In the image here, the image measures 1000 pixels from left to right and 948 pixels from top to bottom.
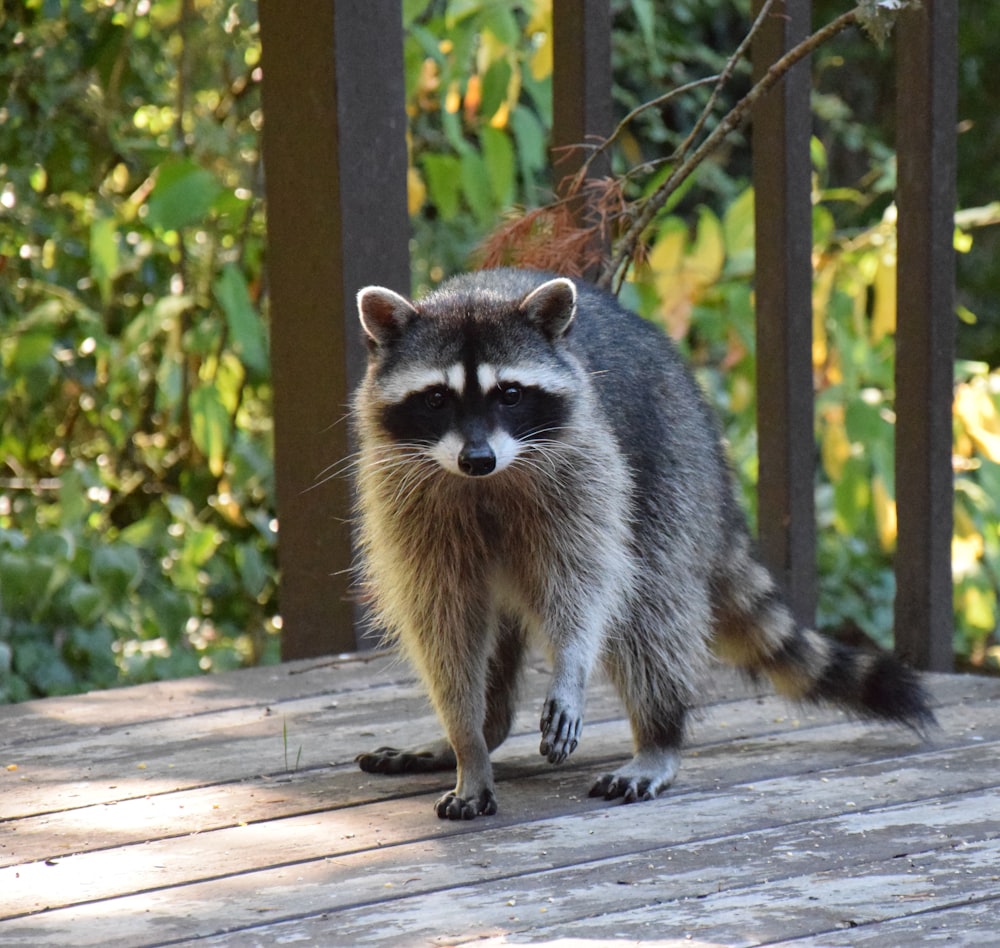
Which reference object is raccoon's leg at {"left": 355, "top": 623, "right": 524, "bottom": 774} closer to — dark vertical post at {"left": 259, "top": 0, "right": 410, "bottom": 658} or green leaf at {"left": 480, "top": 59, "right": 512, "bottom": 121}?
dark vertical post at {"left": 259, "top": 0, "right": 410, "bottom": 658}

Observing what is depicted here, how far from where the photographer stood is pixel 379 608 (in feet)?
8.27

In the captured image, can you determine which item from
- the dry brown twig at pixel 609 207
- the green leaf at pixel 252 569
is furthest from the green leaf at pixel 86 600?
the dry brown twig at pixel 609 207

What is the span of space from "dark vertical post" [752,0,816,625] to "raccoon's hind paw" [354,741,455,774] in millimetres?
841

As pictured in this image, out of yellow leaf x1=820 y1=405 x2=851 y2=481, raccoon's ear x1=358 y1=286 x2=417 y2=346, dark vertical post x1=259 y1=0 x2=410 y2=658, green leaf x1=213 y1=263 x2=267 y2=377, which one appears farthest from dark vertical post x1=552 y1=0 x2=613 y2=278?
yellow leaf x1=820 y1=405 x2=851 y2=481

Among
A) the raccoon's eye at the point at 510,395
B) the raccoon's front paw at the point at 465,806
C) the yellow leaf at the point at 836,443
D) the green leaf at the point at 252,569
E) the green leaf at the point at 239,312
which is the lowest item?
the green leaf at the point at 252,569

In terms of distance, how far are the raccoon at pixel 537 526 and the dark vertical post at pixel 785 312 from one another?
39 cm

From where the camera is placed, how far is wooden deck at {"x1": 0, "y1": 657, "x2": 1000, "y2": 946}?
1681 millimetres

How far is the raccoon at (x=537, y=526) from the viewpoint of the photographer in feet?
7.47

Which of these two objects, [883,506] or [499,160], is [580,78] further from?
[883,506]

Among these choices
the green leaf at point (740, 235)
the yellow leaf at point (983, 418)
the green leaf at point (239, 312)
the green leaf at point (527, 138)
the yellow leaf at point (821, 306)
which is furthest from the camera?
the yellow leaf at point (821, 306)

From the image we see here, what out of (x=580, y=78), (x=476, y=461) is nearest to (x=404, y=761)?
(x=476, y=461)

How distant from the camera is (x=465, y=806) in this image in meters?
2.15

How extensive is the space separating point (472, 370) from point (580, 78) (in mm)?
860

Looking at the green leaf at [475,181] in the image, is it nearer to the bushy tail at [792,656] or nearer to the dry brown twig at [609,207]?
the dry brown twig at [609,207]
